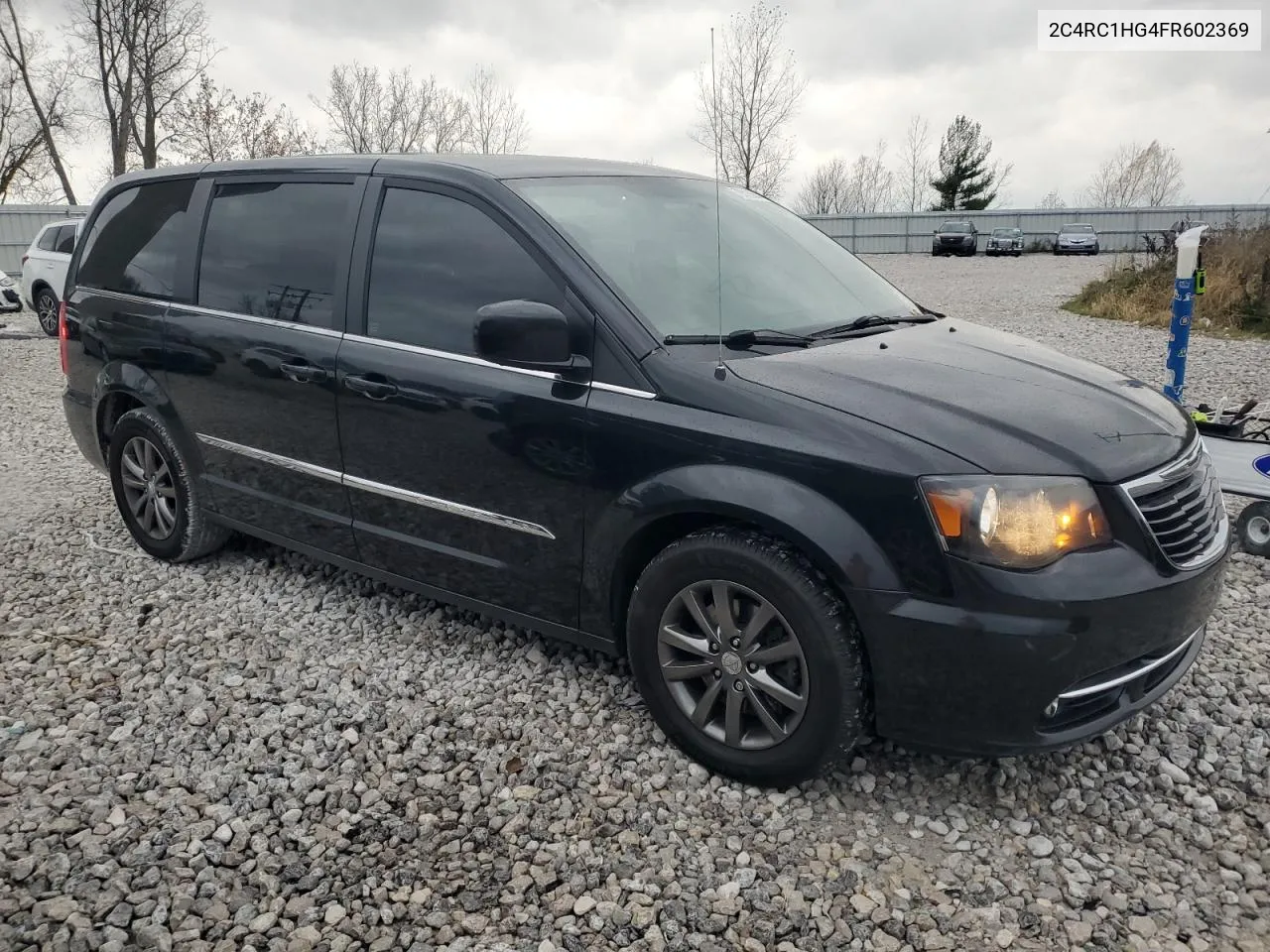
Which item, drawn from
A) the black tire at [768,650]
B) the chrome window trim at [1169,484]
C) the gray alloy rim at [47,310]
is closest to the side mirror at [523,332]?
the black tire at [768,650]

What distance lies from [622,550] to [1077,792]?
1.56 m

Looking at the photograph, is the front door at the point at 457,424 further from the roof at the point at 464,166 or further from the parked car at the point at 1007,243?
the parked car at the point at 1007,243

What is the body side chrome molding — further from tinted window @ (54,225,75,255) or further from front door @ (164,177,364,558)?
tinted window @ (54,225,75,255)

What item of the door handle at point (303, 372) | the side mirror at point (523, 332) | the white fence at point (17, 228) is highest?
the white fence at point (17, 228)

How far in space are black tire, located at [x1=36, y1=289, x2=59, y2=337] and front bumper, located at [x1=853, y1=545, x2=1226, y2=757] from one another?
15084mm

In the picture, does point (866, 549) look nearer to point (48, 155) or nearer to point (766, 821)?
point (766, 821)

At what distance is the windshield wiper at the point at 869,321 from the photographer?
3.29 meters

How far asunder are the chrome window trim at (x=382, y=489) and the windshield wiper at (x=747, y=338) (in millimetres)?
775

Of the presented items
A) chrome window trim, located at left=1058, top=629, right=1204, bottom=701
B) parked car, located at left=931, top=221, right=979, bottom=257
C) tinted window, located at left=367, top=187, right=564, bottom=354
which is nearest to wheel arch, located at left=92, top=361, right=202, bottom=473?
tinted window, located at left=367, top=187, right=564, bottom=354

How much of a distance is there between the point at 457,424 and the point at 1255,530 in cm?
394

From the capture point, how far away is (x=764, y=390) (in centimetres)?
275

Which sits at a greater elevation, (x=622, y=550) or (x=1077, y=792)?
(x=622, y=550)

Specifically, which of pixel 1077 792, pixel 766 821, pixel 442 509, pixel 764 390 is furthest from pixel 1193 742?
pixel 442 509

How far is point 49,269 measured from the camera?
45.9 feet
